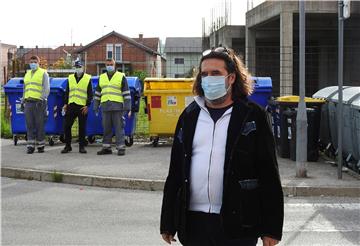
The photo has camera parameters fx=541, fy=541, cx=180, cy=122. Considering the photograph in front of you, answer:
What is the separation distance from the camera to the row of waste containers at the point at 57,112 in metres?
13.1

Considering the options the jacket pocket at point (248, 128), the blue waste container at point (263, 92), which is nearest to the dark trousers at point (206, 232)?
the jacket pocket at point (248, 128)

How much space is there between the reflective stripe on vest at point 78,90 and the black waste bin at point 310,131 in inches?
174

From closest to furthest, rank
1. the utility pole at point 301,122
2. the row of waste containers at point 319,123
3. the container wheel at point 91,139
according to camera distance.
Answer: the utility pole at point 301,122, the row of waste containers at point 319,123, the container wheel at point 91,139

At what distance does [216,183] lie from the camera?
122 inches

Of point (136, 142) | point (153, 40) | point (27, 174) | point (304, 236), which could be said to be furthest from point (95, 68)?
point (304, 236)

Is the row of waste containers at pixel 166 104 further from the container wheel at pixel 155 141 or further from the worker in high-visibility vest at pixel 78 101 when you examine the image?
the worker in high-visibility vest at pixel 78 101

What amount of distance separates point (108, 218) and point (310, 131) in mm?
5348

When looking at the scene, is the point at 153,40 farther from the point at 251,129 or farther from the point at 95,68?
the point at 251,129

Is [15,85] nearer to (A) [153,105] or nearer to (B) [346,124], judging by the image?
(A) [153,105]

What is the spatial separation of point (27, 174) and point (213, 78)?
298 inches

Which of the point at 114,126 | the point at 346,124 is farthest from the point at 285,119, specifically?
the point at 114,126

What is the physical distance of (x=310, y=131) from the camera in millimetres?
10820

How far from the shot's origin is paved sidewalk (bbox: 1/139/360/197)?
8.67m

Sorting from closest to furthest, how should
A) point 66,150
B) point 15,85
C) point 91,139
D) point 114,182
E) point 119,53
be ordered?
point 114,182, point 66,150, point 15,85, point 91,139, point 119,53
